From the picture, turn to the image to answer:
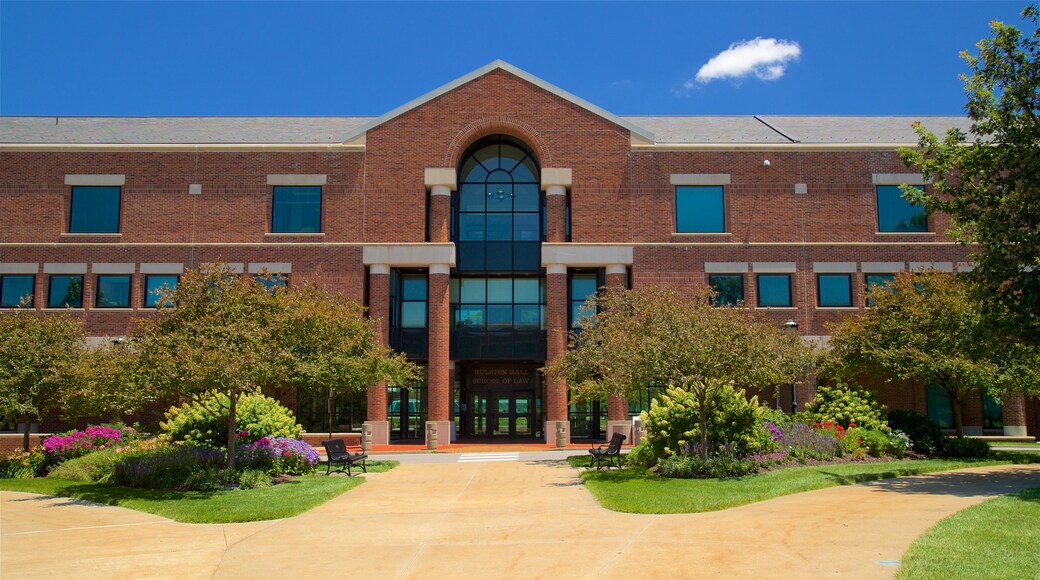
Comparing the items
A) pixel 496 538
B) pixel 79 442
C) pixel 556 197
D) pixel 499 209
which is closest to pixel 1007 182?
pixel 496 538

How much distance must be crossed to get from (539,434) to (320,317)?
15.2 m

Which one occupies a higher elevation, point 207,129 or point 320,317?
point 207,129

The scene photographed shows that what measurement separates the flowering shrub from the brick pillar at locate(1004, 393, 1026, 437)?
3102 centimetres

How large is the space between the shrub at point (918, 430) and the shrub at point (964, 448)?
0.85ft

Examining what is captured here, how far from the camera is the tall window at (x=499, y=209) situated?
32.8 m

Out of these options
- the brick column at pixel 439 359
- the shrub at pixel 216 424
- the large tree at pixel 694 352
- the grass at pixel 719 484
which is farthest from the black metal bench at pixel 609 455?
the brick column at pixel 439 359

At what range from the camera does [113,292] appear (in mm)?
31250

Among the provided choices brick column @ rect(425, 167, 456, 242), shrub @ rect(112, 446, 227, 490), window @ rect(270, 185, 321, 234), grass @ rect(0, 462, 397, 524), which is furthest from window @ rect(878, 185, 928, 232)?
shrub @ rect(112, 446, 227, 490)

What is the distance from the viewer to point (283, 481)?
17.5m

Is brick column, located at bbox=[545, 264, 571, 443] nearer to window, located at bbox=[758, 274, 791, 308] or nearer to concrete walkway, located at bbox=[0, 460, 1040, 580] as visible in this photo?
window, located at bbox=[758, 274, 791, 308]

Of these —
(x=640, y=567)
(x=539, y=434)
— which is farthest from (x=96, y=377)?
(x=539, y=434)

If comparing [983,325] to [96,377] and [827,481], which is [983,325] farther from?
[96,377]

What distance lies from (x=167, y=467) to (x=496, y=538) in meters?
8.97

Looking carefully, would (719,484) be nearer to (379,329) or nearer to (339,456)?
(339,456)
